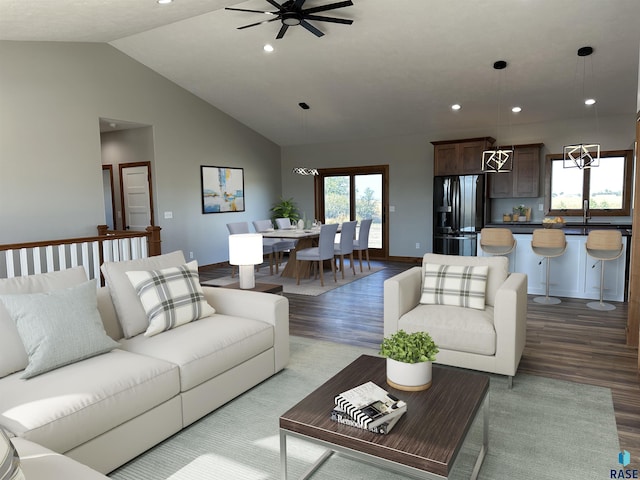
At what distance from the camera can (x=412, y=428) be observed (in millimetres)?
1842

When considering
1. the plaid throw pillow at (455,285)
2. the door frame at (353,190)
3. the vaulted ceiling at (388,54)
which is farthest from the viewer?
the door frame at (353,190)

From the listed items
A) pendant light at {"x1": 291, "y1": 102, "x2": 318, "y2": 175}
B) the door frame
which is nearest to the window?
the door frame

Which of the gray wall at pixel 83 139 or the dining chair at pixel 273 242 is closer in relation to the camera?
the gray wall at pixel 83 139

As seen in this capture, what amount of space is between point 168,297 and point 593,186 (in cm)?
753

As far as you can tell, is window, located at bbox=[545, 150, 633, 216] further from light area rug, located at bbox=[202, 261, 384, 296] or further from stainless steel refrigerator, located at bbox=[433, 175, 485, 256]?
light area rug, located at bbox=[202, 261, 384, 296]

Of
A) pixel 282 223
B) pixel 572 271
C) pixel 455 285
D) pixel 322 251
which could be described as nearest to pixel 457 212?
pixel 572 271

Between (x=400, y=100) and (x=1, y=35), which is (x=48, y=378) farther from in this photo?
(x=400, y=100)

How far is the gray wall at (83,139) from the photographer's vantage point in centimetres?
552

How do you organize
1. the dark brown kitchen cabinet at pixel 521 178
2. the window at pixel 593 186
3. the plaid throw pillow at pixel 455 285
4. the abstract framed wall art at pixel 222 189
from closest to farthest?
1. the plaid throw pillow at pixel 455 285
2. the window at pixel 593 186
3. the dark brown kitchen cabinet at pixel 521 178
4. the abstract framed wall art at pixel 222 189

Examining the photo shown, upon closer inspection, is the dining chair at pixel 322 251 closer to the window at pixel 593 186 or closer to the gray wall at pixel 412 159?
the gray wall at pixel 412 159

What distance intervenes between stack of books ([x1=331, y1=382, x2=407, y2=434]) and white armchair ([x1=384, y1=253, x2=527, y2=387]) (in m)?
1.35

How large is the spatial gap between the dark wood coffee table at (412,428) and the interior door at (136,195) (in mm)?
6341

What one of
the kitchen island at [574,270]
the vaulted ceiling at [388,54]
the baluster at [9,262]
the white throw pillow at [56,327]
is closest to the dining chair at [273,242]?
the vaulted ceiling at [388,54]

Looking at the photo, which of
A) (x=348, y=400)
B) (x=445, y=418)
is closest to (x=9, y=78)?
(x=348, y=400)
